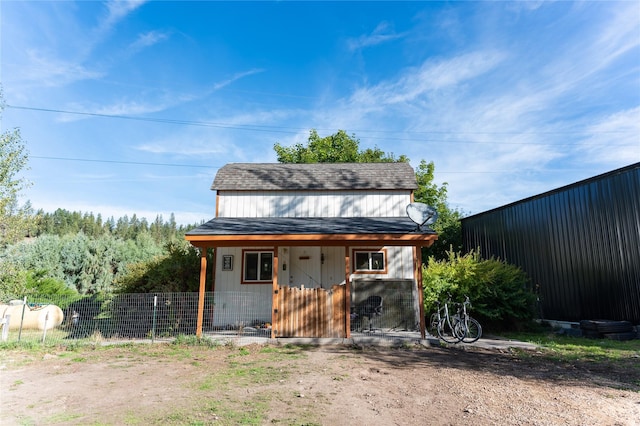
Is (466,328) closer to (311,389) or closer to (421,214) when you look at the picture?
(421,214)

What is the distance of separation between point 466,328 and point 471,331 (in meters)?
0.67

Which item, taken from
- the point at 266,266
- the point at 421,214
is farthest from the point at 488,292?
the point at 266,266

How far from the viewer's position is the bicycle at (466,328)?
8961 mm

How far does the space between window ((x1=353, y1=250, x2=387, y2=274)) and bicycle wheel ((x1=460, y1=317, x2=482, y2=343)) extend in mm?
3380

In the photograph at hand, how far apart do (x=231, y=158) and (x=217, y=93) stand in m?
3.57

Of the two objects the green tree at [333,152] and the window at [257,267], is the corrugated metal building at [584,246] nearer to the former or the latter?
the window at [257,267]

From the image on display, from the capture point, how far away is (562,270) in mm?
11883

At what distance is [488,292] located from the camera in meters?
11.0

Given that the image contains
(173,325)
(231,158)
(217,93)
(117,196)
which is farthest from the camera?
(117,196)

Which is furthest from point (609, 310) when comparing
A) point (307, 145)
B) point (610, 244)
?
point (307, 145)

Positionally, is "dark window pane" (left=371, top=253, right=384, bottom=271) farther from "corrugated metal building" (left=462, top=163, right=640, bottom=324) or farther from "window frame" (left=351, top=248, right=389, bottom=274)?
"corrugated metal building" (left=462, top=163, right=640, bottom=324)

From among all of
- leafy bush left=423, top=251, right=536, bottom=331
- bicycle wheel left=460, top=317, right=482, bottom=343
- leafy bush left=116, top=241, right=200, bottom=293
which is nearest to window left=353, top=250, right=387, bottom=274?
leafy bush left=423, top=251, right=536, bottom=331

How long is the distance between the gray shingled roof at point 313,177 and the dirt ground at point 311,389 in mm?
6618

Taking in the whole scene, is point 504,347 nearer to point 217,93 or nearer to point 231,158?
point 231,158
